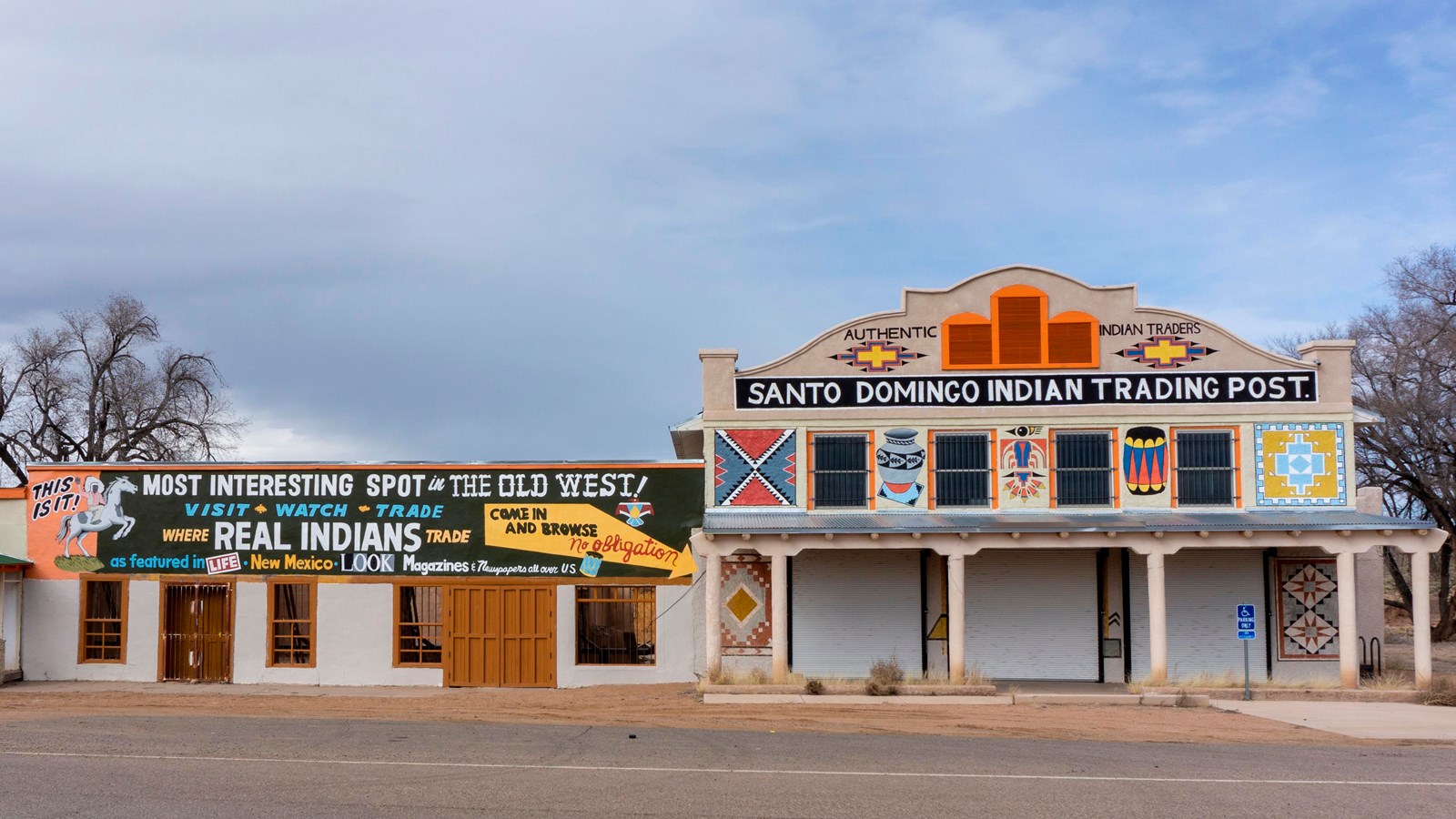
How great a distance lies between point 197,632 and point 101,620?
222 centimetres

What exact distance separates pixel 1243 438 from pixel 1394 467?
17053mm

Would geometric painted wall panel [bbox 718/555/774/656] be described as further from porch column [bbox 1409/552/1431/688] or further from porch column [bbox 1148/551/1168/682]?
porch column [bbox 1409/552/1431/688]

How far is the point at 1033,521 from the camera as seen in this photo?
875 inches

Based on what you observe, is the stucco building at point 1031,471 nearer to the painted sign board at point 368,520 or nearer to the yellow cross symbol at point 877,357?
the yellow cross symbol at point 877,357

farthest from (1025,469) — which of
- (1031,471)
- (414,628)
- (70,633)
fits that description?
(70,633)

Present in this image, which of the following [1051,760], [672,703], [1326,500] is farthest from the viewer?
[1326,500]

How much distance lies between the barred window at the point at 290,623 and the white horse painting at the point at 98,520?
3.68 meters

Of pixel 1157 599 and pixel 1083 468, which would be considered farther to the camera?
pixel 1083 468

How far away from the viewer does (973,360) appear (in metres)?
23.7

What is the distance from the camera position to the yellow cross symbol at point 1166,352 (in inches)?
925

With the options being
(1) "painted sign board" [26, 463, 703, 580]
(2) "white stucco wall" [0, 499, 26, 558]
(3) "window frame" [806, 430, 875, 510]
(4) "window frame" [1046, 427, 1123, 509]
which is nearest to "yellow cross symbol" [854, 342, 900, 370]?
(3) "window frame" [806, 430, 875, 510]

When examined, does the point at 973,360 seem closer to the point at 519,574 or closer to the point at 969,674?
the point at 969,674

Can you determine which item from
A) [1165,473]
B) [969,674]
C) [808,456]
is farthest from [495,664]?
[1165,473]

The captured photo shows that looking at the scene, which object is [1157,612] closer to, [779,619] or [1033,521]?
[1033,521]
